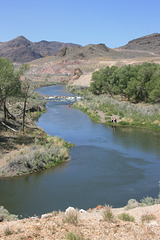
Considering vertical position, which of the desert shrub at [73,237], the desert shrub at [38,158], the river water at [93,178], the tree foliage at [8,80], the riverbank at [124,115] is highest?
the tree foliage at [8,80]

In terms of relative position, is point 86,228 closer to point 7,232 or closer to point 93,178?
point 7,232

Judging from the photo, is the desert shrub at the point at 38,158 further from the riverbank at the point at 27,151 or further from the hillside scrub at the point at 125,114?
the hillside scrub at the point at 125,114

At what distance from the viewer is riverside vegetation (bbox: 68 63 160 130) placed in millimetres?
36394

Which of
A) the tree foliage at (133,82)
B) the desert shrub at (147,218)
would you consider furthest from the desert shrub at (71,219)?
the tree foliage at (133,82)

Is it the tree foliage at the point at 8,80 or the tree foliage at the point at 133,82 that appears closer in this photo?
the tree foliage at the point at 8,80

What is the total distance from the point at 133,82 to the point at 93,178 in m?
31.7

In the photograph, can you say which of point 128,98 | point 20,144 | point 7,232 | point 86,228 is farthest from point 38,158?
point 128,98

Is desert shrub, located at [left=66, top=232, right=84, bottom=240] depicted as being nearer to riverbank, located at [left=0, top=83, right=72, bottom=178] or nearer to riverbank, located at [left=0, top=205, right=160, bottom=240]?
riverbank, located at [left=0, top=205, right=160, bottom=240]

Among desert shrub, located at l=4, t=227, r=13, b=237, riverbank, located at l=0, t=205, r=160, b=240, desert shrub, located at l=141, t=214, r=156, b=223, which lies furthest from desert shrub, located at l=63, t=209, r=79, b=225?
desert shrub, located at l=141, t=214, r=156, b=223

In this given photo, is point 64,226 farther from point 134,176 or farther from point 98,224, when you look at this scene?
point 134,176

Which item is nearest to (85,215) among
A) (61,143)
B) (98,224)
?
(98,224)

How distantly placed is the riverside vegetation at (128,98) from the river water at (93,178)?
5847 mm

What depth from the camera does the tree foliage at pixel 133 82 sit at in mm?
44000

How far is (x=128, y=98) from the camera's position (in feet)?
164
